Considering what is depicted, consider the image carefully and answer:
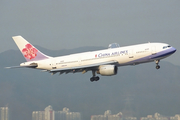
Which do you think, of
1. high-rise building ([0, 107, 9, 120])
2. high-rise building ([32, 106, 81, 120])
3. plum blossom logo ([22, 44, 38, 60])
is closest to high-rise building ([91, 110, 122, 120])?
high-rise building ([32, 106, 81, 120])

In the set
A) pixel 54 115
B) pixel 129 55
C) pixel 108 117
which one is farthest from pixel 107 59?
pixel 108 117

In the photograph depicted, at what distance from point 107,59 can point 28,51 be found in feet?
51.1

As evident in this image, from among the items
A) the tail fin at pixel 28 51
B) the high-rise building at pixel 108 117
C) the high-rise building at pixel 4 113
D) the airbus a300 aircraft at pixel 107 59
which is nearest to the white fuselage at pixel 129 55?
the airbus a300 aircraft at pixel 107 59

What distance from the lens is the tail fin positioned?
57500 mm

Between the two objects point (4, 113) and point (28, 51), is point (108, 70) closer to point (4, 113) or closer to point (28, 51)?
point (28, 51)

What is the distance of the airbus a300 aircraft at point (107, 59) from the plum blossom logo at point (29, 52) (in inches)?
51.9

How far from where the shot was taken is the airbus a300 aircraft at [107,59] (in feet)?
156

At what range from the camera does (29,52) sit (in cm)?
5816

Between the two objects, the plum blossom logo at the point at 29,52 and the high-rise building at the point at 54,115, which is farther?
the high-rise building at the point at 54,115

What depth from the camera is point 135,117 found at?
7494cm

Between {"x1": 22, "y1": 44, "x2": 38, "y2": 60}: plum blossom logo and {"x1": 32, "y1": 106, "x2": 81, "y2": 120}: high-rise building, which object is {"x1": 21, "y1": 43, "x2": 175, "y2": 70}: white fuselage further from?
{"x1": 32, "y1": 106, "x2": 81, "y2": 120}: high-rise building

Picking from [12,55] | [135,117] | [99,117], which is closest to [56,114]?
[99,117]

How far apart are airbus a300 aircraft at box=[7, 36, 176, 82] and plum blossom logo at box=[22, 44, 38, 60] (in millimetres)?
1319

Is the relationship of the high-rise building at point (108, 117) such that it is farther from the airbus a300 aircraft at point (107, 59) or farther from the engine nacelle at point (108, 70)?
the engine nacelle at point (108, 70)
